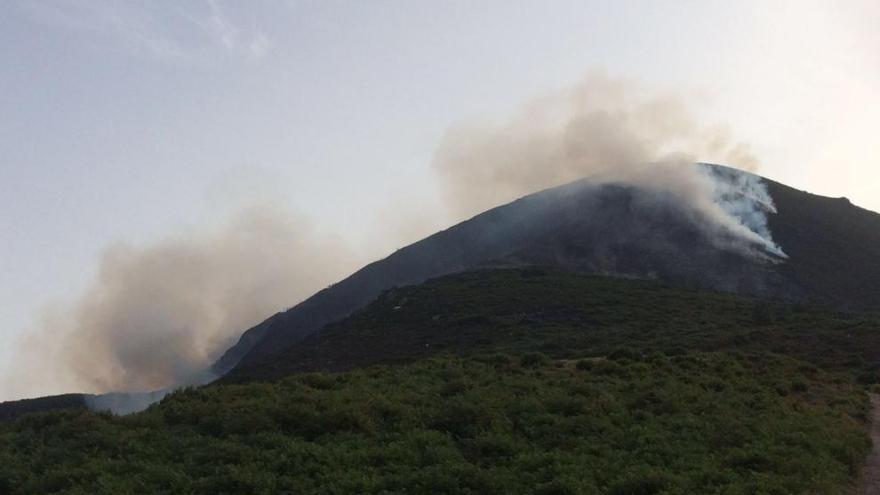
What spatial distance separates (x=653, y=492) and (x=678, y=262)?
83665mm

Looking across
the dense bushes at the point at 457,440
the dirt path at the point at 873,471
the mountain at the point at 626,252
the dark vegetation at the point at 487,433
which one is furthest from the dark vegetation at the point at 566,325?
the dense bushes at the point at 457,440

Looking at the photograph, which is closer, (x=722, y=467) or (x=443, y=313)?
(x=722, y=467)

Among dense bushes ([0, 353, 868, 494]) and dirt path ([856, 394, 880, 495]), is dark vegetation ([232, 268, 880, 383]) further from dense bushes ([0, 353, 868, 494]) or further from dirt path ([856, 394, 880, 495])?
dense bushes ([0, 353, 868, 494])

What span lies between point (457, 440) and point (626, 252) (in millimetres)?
82861

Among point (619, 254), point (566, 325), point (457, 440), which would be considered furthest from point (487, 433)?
point (619, 254)

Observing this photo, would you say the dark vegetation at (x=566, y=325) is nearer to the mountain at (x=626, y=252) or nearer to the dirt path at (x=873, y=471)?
the mountain at (x=626, y=252)

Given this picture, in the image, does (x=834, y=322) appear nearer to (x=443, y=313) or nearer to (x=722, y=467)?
(x=443, y=313)

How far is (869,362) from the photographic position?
40.3 metres

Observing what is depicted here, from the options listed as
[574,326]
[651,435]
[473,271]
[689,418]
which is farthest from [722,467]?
[473,271]

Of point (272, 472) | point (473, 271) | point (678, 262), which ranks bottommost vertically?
point (272, 472)

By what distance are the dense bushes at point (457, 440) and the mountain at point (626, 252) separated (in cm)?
6113

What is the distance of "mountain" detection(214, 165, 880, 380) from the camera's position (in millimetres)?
90312

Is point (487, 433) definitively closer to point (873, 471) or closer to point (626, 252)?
point (873, 471)

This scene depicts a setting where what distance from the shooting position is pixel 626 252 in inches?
3898
